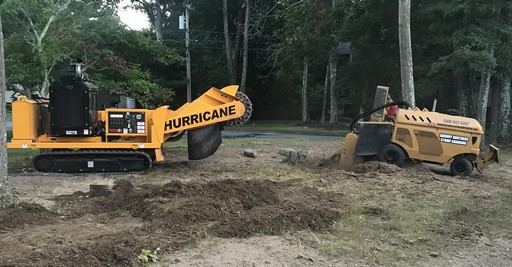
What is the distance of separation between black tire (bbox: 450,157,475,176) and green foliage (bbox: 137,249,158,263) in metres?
8.45

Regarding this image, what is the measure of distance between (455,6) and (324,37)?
8850mm

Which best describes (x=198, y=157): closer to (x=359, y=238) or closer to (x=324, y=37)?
(x=359, y=238)

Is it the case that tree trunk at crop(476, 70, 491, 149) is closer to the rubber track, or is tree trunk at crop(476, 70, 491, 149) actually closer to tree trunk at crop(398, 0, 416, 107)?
tree trunk at crop(398, 0, 416, 107)

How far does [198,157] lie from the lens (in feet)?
38.5

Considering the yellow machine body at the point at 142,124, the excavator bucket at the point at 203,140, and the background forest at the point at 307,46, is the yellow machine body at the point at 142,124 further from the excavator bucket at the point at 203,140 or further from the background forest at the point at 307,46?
the background forest at the point at 307,46

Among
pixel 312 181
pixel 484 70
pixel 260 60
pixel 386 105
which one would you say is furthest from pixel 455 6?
pixel 260 60

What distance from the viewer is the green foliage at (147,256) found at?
493cm

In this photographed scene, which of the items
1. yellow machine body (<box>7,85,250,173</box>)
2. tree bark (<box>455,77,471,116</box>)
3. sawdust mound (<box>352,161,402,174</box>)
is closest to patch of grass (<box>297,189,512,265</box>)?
sawdust mound (<box>352,161,402,174</box>)

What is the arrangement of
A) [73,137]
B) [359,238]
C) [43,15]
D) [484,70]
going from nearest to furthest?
[359,238] → [73,137] → [43,15] → [484,70]

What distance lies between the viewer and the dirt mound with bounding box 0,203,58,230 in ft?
20.2

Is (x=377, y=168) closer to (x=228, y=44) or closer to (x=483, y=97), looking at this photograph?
(x=483, y=97)

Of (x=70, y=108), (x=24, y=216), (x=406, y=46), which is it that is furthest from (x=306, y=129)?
(x=24, y=216)

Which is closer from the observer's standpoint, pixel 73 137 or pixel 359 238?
pixel 359 238

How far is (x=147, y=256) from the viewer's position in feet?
16.4
